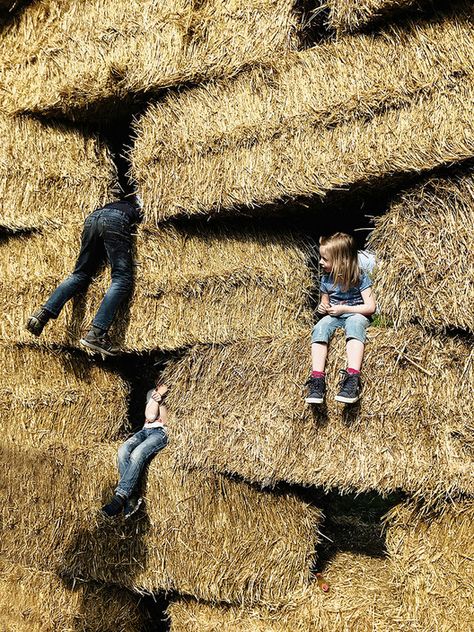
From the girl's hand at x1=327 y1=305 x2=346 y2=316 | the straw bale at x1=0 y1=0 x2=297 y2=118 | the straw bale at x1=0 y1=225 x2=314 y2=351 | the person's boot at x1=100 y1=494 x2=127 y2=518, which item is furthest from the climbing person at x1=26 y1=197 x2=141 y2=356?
the girl's hand at x1=327 y1=305 x2=346 y2=316

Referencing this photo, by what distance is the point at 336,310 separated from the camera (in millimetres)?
5211

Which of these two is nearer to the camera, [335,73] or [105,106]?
[335,73]

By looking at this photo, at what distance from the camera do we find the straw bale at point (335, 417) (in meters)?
4.64

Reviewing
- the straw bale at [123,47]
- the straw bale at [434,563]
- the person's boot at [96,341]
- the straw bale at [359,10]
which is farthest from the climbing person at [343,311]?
the person's boot at [96,341]

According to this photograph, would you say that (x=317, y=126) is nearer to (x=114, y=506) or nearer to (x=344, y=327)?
(x=344, y=327)

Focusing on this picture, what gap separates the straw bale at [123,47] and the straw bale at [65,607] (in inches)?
164

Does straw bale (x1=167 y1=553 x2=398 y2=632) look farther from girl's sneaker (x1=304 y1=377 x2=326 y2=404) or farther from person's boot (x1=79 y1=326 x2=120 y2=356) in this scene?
person's boot (x1=79 y1=326 x2=120 y2=356)

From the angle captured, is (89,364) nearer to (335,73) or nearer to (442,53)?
(335,73)

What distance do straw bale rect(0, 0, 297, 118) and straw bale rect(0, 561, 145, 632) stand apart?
4173 millimetres

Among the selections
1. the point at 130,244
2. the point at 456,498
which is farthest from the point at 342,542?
the point at 130,244

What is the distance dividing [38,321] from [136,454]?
1.36 meters

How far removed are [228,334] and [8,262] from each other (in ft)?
7.85

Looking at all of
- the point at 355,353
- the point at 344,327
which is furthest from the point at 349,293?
the point at 355,353

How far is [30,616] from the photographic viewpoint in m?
6.54
